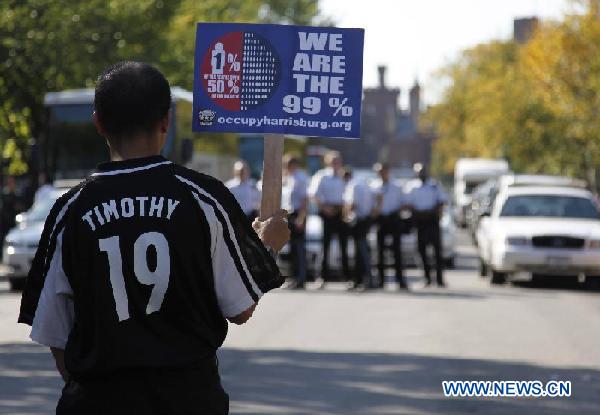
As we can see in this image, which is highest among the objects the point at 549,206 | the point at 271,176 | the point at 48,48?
the point at 48,48

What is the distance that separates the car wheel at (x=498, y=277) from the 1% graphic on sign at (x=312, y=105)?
56.6 feet

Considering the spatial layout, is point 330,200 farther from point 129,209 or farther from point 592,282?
point 129,209

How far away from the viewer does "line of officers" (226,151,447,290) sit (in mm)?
21547

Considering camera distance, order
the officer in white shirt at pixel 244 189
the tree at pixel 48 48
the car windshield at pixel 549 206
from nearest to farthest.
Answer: the officer in white shirt at pixel 244 189 → the car windshield at pixel 549 206 → the tree at pixel 48 48

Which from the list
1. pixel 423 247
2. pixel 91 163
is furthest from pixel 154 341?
pixel 91 163

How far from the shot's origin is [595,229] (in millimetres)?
21953

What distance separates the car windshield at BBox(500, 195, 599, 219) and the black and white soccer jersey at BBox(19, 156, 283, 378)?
19.4m

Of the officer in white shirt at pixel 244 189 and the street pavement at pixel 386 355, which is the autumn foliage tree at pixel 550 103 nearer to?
the officer in white shirt at pixel 244 189

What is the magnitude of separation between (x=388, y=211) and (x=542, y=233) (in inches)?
85.8

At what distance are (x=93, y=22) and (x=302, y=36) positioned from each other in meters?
32.8

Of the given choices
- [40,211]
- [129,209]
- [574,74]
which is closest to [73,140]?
[40,211]

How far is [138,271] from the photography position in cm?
396

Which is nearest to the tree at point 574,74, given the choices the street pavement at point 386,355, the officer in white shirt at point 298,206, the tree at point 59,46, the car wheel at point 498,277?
the tree at point 59,46

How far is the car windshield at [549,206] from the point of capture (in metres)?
23.1
